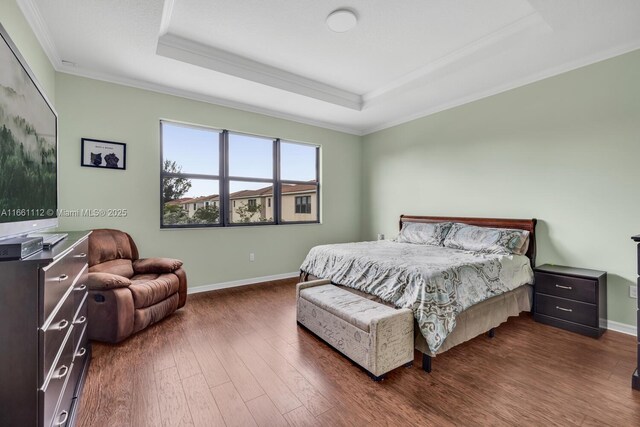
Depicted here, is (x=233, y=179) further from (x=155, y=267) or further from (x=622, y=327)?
(x=622, y=327)

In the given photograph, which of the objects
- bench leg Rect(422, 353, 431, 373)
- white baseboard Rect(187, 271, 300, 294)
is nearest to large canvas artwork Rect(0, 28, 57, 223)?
white baseboard Rect(187, 271, 300, 294)

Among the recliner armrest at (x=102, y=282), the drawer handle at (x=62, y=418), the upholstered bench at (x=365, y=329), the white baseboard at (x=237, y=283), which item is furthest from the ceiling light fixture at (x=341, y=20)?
the white baseboard at (x=237, y=283)

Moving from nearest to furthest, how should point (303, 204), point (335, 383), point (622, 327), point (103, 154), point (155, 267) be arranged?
point (335, 383) → point (622, 327) → point (155, 267) → point (103, 154) → point (303, 204)

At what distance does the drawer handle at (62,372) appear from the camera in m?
1.24

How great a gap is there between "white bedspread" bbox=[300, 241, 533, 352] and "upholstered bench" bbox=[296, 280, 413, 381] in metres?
0.15

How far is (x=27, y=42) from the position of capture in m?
2.23

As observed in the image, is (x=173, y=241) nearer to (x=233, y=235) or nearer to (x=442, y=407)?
(x=233, y=235)

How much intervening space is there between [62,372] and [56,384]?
0.10 metres

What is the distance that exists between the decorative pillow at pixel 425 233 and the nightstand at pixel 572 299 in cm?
109

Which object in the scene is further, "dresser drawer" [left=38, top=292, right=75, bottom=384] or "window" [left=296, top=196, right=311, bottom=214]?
"window" [left=296, top=196, right=311, bottom=214]

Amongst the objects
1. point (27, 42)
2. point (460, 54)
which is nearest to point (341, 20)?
point (460, 54)

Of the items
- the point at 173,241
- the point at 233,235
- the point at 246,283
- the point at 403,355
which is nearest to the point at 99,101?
the point at 173,241

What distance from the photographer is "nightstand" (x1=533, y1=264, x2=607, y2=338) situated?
2.58 meters

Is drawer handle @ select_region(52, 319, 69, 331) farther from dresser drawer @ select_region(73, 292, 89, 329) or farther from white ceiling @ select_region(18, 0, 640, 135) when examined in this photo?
white ceiling @ select_region(18, 0, 640, 135)
